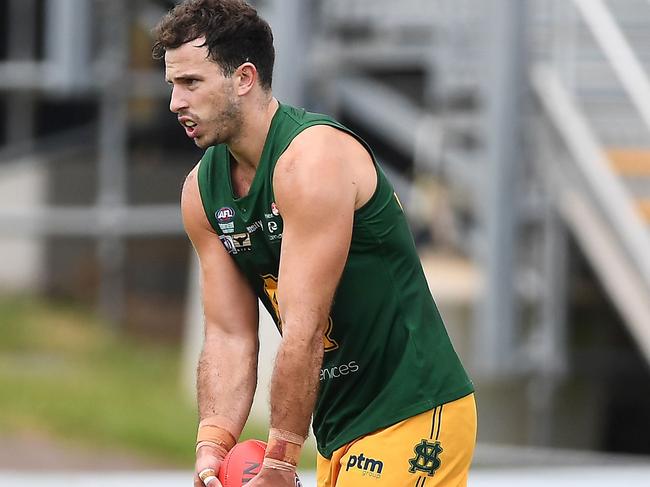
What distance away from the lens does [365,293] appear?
4086 millimetres

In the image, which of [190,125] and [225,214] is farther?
[225,214]

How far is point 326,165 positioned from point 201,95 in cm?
38

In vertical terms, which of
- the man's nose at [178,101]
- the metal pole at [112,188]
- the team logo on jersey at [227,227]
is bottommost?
the metal pole at [112,188]

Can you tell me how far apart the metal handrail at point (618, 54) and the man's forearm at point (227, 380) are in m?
4.31

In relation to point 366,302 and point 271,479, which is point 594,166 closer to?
point 366,302

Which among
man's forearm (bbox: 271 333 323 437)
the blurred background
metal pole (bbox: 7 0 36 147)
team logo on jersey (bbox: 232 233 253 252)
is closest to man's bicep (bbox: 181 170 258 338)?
team logo on jersey (bbox: 232 233 253 252)

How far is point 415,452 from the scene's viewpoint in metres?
4.12

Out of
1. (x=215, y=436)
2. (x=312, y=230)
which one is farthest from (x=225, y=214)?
(x=215, y=436)

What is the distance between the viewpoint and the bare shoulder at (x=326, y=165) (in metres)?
3.85

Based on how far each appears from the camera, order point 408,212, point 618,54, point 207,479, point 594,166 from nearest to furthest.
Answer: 1. point 207,479
2. point 618,54
3. point 594,166
4. point 408,212

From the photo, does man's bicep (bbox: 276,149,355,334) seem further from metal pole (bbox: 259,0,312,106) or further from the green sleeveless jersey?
metal pole (bbox: 259,0,312,106)

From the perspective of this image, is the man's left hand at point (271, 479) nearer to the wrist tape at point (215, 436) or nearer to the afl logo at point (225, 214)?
the wrist tape at point (215, 436)

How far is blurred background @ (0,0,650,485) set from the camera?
9.56 metres

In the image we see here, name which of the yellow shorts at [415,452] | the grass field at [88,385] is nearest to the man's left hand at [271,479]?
the yellow shorts at [415,452]
